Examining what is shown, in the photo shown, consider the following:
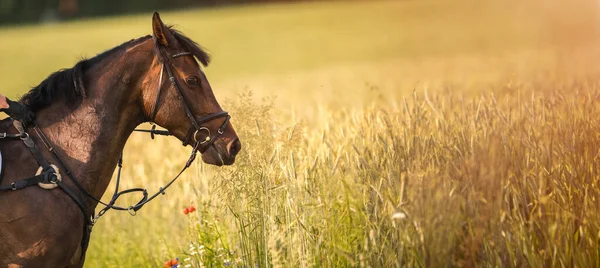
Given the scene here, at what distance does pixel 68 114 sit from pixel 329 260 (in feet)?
7.01

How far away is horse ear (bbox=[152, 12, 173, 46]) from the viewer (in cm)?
477

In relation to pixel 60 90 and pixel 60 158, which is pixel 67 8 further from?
pixel 60 158

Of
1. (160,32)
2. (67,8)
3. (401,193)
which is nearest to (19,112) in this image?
(160,32)

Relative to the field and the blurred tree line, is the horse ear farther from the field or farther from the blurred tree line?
the blurred tree line

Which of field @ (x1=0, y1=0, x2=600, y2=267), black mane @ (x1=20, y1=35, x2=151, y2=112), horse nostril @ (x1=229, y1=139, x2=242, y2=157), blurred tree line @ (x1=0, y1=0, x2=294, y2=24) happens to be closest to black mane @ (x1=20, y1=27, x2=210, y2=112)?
black mane @ (x1=20, y1=35, x2=151, y2=112)

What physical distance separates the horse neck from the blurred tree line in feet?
197

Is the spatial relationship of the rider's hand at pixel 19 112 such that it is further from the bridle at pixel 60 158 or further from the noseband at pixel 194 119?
the noseband at pixel 194 119

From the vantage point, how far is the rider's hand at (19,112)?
15.6 ft

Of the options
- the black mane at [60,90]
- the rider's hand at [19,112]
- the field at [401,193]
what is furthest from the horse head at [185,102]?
the rider's hand at [19,112]

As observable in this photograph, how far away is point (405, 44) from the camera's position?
3997 cm

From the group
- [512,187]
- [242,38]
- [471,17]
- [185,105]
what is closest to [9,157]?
[185,105]

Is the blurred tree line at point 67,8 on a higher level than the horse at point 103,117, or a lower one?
higher

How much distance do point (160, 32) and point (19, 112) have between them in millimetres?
1053

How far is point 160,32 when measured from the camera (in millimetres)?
4859
